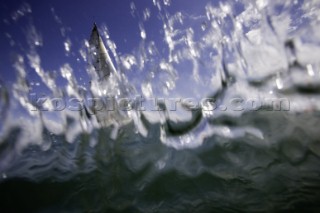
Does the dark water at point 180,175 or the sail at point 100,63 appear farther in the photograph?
the sail at point 100,63

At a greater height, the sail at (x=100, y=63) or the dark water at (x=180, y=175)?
the sail at (x=100, y=63)

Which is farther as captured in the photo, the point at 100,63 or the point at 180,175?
the point at 100,63

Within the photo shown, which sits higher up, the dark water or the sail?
the sail

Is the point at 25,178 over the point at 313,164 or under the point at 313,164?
over

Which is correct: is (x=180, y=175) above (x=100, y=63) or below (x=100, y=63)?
below

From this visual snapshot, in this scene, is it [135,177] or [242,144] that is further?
[242,144]

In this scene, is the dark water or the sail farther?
the sail

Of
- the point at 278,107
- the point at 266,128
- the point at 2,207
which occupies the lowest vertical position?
the point at 2,207

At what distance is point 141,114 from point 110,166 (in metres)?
1.48

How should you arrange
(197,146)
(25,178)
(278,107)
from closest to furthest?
(25,178), (197,146), (278,107)

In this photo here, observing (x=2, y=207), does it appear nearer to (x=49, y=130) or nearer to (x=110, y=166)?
(x=49, y=130)

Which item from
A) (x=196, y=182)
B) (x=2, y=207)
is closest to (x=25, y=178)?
(x=2, y=207)

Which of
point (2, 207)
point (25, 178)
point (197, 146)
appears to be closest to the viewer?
point (2, 207)

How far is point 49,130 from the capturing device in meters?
6.74
